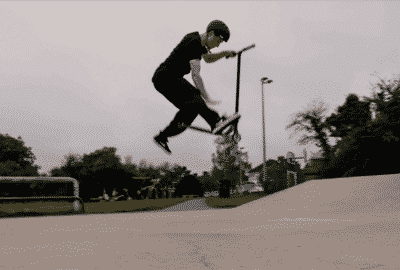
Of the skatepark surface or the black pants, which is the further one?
the black pants

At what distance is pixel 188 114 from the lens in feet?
13.0

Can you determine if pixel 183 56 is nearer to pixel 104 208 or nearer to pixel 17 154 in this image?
pixel 104 208

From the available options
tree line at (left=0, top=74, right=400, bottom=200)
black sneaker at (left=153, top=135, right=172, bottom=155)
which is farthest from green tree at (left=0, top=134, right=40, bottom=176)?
black sneaker at (left=153, top=135, right=172, bottom=155)

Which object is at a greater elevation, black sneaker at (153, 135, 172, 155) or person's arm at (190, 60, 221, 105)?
person's arm at (190, 60, 221, 105)

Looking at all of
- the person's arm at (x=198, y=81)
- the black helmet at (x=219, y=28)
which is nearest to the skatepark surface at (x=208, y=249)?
the person's arm at (x=198, y=81)

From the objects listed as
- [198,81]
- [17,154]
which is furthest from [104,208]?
[17,154]

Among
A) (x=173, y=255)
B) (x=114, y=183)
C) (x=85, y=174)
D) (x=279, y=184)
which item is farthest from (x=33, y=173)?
(x=173, y=255)

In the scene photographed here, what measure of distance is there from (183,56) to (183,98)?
0.56 m

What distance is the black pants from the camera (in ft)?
12.6

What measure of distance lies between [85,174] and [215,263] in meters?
42.9

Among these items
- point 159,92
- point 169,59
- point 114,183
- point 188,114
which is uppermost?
point 169,59

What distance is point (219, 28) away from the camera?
3.78 meters

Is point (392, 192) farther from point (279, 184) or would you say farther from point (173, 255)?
point (279, 184)

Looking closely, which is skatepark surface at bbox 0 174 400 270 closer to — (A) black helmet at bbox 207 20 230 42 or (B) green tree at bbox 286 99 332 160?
(A) black helmet at bbox 207 20 230 42
